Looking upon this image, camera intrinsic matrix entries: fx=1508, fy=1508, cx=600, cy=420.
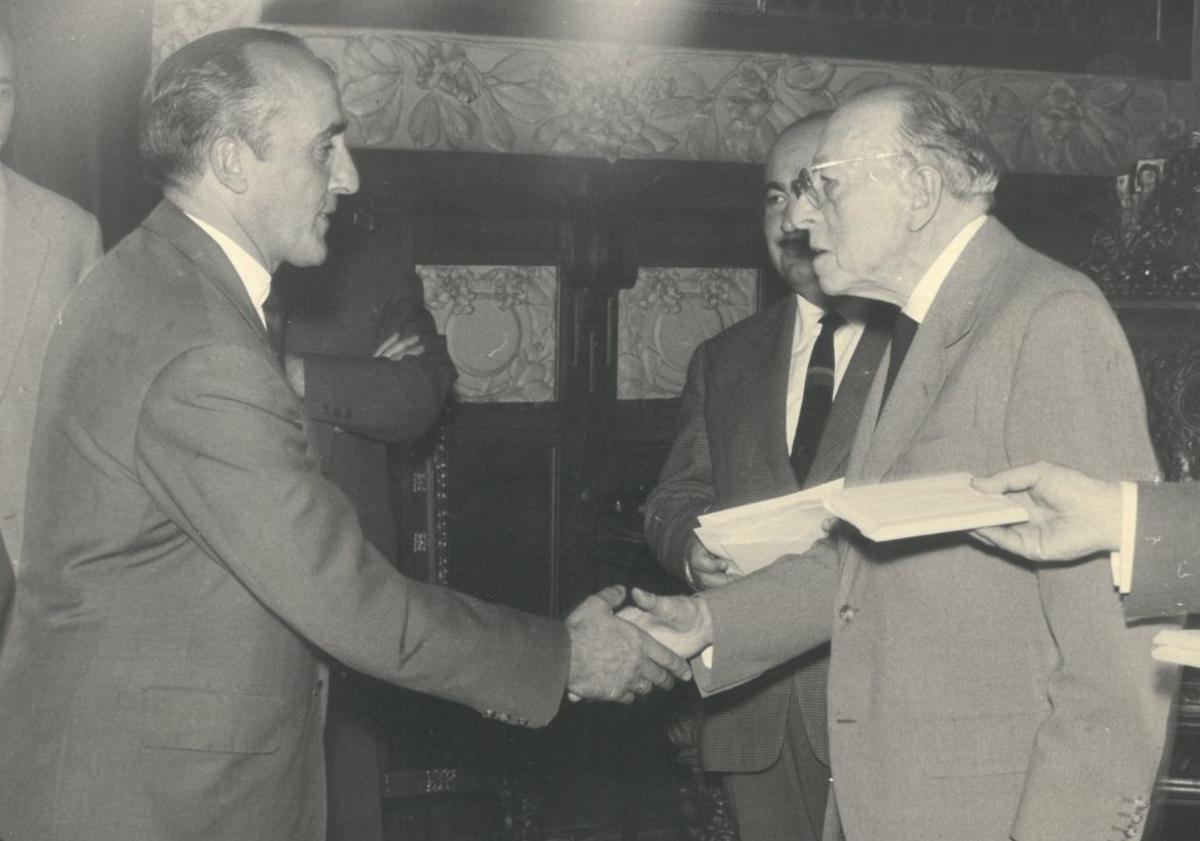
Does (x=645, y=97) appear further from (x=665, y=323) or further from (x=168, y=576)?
(x=168, y=576)

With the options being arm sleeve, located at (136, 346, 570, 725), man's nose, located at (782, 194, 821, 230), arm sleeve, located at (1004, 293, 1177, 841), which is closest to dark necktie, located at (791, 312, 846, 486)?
man's nose, located at (782, 194, 821, 230)

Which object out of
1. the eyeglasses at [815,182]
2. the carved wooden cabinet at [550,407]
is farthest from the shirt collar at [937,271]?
the carved wooden cabinet at [550,407]

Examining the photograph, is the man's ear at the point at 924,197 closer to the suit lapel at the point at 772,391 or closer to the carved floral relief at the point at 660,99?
the suit lapel at the point at 772,391

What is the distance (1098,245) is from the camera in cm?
465

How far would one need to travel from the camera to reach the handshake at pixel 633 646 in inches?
124

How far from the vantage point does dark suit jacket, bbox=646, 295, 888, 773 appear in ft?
11.1

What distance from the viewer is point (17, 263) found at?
3482mm

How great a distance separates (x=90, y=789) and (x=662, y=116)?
3578mm

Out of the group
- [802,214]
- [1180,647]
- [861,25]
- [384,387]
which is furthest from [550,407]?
[1180,647]

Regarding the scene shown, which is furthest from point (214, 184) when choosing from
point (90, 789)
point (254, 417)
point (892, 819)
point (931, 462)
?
point (892, 819)

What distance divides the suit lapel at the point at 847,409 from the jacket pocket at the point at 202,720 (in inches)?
55.7

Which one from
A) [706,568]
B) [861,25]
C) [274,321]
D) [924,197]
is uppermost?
[861,25]

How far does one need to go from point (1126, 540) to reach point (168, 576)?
4.99 feet

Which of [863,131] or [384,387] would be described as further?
[384,387]
